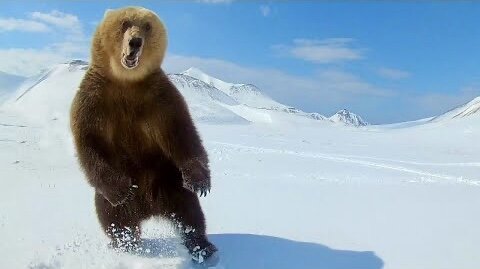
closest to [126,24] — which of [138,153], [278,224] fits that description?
[138,153]

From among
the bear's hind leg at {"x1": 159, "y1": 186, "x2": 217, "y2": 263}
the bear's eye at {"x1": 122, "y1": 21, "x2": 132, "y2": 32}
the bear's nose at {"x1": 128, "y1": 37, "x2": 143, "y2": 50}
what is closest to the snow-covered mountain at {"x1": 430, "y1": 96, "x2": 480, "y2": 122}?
the bear's hind leg at {"x1": 159, "y1": 186, "x2": 217, "y2": 263}

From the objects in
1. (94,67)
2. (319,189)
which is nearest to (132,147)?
(94,67)

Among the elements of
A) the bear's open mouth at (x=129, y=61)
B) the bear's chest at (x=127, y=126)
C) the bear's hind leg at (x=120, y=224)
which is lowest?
the bear's hind leg at (x=120, y=224)

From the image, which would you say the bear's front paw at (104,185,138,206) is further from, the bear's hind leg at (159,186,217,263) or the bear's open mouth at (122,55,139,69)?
the bear's open mouth at (122,55,139,69)

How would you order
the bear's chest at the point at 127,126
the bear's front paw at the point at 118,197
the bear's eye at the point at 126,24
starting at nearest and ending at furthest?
the bear's front paw at the point at 118,197 → the bear's chest at the point at 127,126 → the bear's eye at the point at 126,24

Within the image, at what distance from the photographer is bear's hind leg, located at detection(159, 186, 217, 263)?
3.50 m

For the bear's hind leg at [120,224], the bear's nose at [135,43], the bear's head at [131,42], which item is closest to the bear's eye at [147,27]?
the bear's head at [131,42]

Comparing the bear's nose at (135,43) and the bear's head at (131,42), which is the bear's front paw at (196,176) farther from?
the bear's nose at (135,43)

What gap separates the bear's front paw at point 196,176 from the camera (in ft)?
10.8

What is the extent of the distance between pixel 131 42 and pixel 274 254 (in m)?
1.72

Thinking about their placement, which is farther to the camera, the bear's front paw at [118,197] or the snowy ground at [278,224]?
the snowy ground at [278,224]

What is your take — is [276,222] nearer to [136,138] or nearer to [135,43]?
[136,138]

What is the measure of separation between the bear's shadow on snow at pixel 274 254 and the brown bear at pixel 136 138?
18 cm

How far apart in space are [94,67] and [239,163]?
597cm
